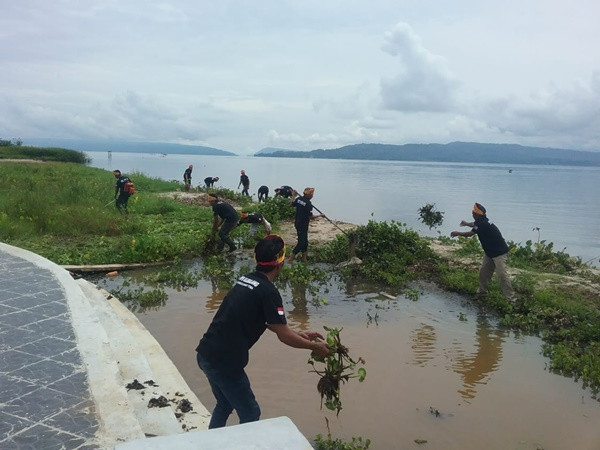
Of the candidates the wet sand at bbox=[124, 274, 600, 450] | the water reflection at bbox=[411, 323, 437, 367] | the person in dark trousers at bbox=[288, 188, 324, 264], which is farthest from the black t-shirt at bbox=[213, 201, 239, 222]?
the water reflection at bbox=[411, 323, 437, 367]


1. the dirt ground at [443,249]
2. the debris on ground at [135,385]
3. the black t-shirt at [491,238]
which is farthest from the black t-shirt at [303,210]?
the debris on ground at [135,385]

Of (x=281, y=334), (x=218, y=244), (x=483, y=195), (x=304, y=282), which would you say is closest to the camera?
(x=281, y=334)

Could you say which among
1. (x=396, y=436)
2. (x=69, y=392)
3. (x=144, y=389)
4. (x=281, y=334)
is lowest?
(x=396, y=436)

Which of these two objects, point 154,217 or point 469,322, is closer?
point 469,322

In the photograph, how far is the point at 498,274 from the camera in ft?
29.8

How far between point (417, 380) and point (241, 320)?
3638 millimetres

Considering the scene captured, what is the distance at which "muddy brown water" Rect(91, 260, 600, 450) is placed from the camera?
5.09m

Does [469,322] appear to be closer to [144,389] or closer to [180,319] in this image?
[180,319]

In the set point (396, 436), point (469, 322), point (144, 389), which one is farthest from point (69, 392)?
point (469, 322)

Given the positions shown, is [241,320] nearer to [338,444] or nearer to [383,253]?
[338,444]

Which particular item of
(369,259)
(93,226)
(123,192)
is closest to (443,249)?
(369,259)

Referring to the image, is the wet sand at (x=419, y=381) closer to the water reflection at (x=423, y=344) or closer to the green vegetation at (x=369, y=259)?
the water reflection at (x=423, y=344)

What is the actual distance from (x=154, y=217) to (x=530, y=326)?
12479 mm

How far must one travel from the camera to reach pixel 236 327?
3436 millimetres
